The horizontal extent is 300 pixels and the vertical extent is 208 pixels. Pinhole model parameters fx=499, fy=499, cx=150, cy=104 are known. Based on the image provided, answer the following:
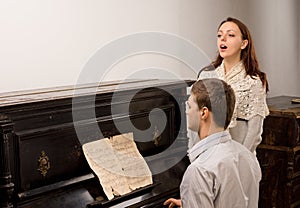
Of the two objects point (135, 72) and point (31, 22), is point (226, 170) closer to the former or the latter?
point (31, 22)

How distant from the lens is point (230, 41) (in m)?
2.92

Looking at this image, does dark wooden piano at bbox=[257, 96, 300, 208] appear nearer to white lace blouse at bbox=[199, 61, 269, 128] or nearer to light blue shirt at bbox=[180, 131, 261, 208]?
white lace blouse at bbox=[199, 61, 269, 128]

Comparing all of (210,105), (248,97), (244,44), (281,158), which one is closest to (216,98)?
(210,105)

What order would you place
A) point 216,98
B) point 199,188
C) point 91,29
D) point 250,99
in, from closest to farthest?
1. point 199,188
2. point 216,98
3. point 250,99
4. point 91,29

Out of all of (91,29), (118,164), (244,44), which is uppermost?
(91,29)

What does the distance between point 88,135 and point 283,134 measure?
1.94 meters

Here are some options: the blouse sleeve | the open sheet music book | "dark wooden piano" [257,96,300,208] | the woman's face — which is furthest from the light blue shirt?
"dark wooden piano" [257,96,300,208]

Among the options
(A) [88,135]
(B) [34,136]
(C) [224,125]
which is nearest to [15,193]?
(B) [34,136]

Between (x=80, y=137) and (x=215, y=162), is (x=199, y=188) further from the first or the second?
(x=80, y=137)

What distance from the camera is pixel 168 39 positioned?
357 cm

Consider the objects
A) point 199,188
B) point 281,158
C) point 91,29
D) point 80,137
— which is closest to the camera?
point 199,188

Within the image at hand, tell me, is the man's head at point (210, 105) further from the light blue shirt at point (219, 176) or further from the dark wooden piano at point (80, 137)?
the dark wooden piano at point (80, 137)

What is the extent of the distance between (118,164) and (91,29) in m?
0.95

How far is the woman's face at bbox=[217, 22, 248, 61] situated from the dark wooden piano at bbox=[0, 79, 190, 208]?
1.08 feet
